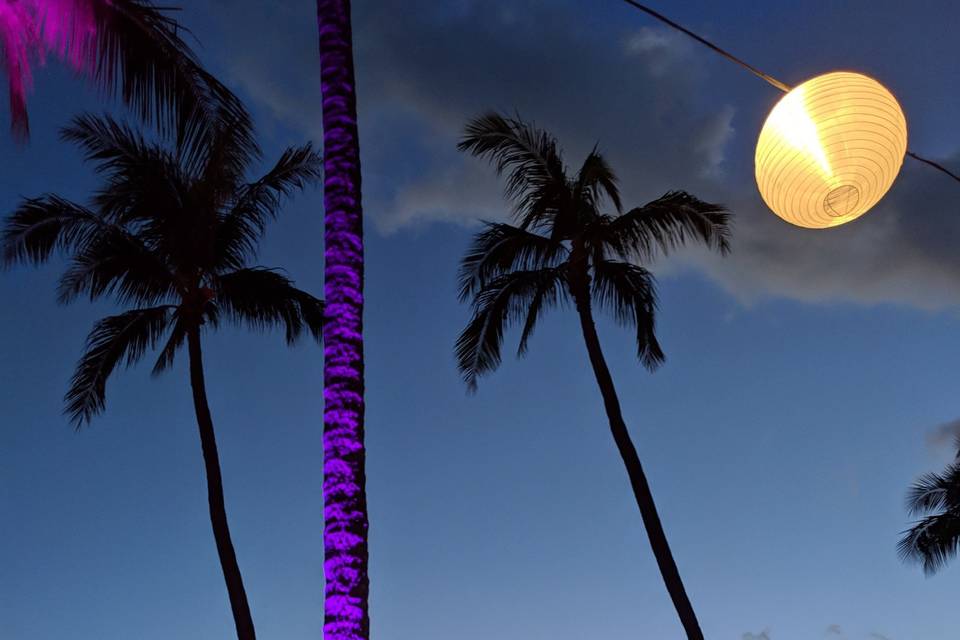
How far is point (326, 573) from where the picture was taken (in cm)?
569

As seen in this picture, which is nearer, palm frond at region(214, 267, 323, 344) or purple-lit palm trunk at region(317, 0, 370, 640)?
purple-lit palm trunk at region(317, 0, 370, 640)

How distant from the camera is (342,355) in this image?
616cm

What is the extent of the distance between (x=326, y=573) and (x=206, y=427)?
8.40m

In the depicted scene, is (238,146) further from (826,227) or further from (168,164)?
(168,164)

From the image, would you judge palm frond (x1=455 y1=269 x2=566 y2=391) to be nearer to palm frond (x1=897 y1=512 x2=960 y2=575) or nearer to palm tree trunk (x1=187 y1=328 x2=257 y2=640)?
palm tree trunk (x1=187 y1=328 x2=257 y2=640)

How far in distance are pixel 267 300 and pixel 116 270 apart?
2293mm

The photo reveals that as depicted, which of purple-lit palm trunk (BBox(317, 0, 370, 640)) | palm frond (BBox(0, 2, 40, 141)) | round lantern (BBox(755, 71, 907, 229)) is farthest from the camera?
palm frond (BBox(0, 2, 40, 141))

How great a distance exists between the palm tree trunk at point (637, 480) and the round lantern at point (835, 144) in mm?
Answer: 6946

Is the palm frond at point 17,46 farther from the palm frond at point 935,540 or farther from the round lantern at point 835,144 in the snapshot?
the palm frond at point 935,540

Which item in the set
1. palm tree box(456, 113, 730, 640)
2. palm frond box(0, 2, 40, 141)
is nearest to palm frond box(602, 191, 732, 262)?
palm tree box(456, 113, 730, 640)

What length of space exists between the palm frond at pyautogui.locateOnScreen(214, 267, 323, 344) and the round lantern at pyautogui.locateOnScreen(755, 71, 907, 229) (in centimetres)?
977

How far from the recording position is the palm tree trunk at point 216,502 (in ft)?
39.8

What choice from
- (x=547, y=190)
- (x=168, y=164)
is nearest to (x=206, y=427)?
(x=168, y=164)

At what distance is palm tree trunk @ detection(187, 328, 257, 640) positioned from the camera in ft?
39.8
